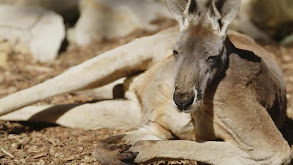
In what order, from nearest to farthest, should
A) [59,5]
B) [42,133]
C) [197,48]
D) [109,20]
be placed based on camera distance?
1. [197,48]
2. [42,133]
3. [109,20]
4. [59,5]

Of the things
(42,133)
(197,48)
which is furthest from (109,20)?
(197,48)

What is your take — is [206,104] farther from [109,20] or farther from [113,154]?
[109,20]

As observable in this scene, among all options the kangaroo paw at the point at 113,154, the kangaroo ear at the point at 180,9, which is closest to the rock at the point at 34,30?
the kangaroo paw at the point at 113,154

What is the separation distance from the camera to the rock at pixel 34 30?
20.6 ft

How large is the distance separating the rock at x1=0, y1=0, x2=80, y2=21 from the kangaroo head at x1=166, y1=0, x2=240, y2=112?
3720 mm

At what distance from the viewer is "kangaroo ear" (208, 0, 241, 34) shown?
3.43 metres

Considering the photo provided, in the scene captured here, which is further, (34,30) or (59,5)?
(59,5)

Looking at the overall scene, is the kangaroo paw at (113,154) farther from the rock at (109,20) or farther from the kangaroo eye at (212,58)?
the rock at (109,20)

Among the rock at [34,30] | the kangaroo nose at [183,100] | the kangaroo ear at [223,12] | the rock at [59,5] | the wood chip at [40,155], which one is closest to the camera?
the kangaroo nose at [183,100]

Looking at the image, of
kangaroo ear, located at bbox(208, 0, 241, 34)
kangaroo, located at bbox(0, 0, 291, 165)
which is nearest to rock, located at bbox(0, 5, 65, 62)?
kangaroo, located at bbox(0, 0, 291, 165)

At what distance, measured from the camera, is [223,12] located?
3.46 m

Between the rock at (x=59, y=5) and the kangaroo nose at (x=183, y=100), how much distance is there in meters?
4.21

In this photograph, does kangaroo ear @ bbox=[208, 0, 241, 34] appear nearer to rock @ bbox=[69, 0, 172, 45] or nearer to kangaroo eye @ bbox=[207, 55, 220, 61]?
kangaroo eye @ bbox=[207, 55, 220, 61]

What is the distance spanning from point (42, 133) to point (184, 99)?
1700 millimetres
